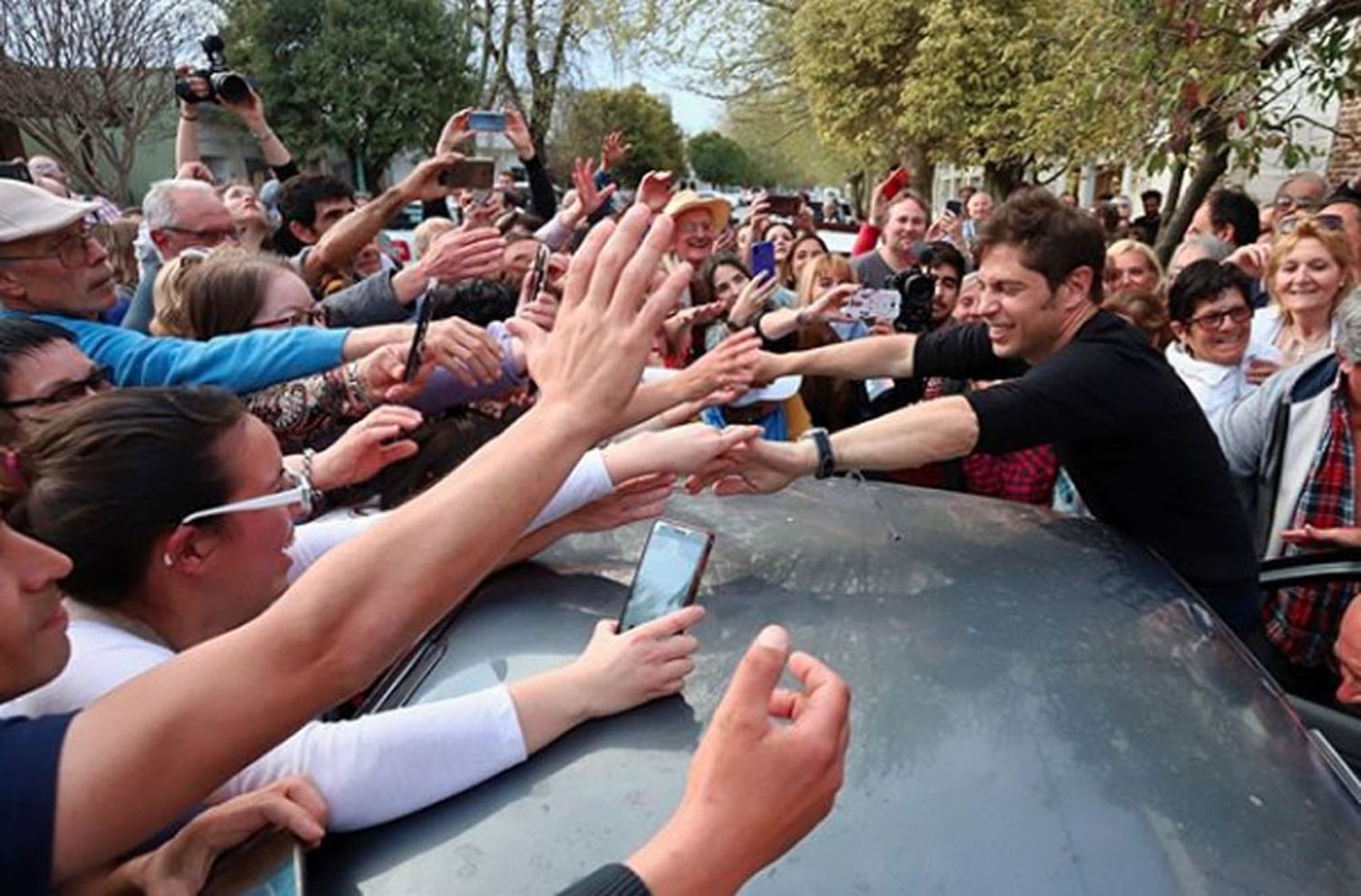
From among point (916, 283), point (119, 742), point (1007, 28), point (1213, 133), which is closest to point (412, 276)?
point (119, 742)

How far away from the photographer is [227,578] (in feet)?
4.34

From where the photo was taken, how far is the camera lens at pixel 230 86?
4.36 metres

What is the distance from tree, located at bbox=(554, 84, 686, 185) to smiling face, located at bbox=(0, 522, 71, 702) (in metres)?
25.4

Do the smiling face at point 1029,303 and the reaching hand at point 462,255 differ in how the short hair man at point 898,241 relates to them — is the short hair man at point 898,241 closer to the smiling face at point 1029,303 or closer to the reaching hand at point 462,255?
the smiling face at point 1029,303

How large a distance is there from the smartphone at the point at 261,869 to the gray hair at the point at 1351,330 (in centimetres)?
282

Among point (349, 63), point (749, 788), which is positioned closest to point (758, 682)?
point (749, 788)

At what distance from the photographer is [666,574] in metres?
1.53

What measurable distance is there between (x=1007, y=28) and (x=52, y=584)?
1367 cm

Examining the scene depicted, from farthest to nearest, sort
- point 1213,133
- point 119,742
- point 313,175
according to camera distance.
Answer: point 1213,133 → point 313,175 → point 119,742

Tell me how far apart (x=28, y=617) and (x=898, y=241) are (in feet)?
17.2

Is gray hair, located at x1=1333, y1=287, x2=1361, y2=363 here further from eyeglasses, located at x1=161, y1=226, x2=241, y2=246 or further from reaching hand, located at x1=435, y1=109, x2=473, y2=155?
eyeglasses, located at x1=161, y1=226, x2=241, y2=246

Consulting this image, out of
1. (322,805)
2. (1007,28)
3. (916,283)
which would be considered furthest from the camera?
(1007,28)

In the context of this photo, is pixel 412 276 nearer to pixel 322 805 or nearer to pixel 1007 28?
pixel 322 805

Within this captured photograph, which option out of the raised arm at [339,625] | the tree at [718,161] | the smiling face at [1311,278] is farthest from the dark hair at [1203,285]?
the tree at [718,161]
